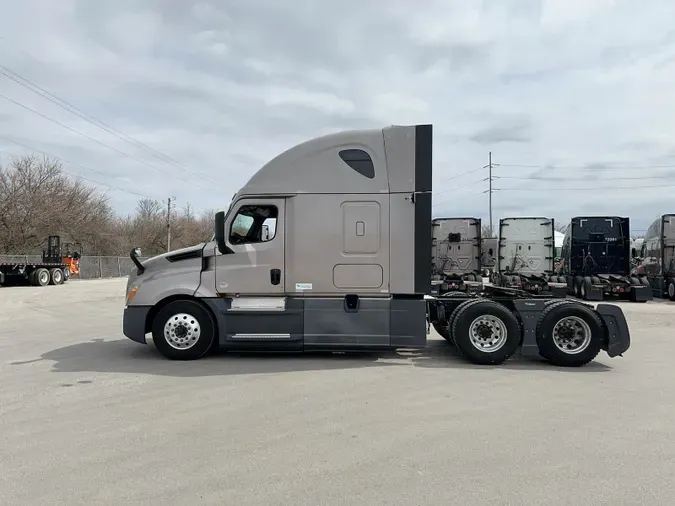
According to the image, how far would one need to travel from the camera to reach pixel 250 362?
7.70 m

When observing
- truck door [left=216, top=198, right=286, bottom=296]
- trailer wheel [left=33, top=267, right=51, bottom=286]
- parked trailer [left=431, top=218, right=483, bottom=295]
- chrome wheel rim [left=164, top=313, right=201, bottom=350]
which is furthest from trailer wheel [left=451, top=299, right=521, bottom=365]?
trailer wheel [left=33, top=267, right=51, bottom=286]

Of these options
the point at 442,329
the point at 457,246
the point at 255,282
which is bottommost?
the point at 442,329

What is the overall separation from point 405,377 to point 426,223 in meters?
2.36

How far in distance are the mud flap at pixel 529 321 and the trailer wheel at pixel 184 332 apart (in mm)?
4944

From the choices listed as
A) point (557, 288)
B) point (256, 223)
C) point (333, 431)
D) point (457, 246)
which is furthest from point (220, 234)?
point (557, 288)

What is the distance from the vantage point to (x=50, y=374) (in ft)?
22.8

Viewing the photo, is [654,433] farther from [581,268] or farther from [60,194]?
[60,194]

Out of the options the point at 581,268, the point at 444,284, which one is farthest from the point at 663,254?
the point at 444,284

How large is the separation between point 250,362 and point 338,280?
1.90m

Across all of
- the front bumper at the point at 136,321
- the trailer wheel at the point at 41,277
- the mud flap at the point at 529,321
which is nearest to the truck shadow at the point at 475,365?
the mud flap at the point at 529,321

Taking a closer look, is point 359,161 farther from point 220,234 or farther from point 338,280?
point 220,234

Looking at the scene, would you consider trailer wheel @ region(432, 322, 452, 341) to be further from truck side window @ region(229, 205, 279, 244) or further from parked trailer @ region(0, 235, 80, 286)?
parked trailer @ region(0, 235, 80, 286)

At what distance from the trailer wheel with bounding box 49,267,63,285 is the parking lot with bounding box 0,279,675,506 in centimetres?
2690

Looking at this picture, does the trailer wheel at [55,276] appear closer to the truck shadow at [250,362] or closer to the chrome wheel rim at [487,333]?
the truck shadow at [250,362]
